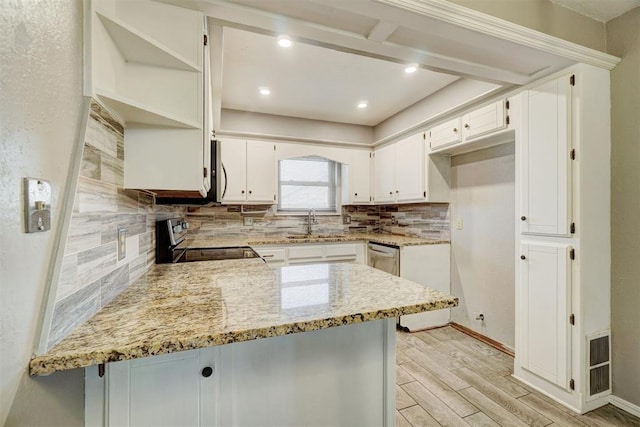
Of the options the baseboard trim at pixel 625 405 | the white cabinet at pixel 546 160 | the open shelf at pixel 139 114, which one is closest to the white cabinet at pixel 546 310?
the white cabinet at pixel 546 160

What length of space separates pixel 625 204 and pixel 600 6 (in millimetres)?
1233

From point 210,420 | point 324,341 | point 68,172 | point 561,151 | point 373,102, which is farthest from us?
point 373,102

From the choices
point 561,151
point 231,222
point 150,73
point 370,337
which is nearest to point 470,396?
Result: point 370,337

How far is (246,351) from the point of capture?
0.98m

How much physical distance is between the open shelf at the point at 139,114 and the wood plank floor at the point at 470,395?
6.60 ft

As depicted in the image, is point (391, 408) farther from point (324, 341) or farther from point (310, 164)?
point (310, 164)

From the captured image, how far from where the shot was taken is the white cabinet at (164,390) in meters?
0.85

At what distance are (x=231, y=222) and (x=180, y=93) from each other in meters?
2.63

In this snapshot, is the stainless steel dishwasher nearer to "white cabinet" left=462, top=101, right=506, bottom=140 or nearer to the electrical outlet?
"white cabinet" left=462, top=101, right=506, bottom=140

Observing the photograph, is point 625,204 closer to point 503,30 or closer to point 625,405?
point 625,405

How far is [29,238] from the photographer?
2.11 feet

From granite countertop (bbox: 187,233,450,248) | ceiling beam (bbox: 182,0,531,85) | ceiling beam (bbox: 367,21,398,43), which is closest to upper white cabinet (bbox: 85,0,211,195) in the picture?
ceiling beam (bbox: 182,0,531,85)

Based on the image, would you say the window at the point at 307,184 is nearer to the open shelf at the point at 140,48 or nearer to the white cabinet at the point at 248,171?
the white cabinet at the point at 248,171

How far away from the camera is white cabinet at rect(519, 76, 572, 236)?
1.84 meters
